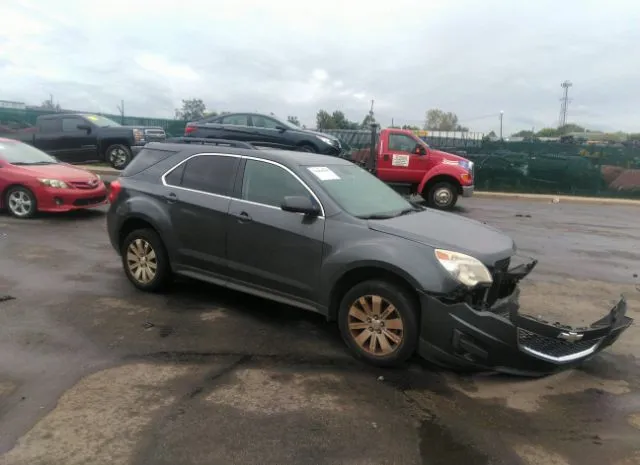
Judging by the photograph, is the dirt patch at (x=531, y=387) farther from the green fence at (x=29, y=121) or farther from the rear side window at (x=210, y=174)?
the green fence at (x=29, y=121)

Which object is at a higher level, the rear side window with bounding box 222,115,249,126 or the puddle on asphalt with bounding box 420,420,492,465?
the rear side window with bounding box 222,115,249,126

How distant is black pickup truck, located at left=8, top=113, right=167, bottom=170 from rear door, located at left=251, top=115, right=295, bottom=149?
14.0 feet

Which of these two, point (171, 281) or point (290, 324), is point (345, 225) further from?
point (171, 281)

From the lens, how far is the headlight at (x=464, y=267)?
3.80 meters

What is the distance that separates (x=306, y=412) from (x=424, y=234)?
1647mm

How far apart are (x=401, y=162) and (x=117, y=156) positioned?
27.9 ft

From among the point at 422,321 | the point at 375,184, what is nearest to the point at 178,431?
the point at 422,321

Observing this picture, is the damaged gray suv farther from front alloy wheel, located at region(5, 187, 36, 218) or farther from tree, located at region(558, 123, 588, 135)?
tree, located at region(558, 123, 588, 135)

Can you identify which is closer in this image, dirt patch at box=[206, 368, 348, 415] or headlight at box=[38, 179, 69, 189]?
dirt patch at box=[206, 368, 348, 415]

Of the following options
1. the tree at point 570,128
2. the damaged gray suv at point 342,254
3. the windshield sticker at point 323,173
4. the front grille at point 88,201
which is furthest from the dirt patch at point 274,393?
the tree at point 570,128

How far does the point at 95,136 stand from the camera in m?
15.7

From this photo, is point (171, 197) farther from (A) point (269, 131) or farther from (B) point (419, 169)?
(B) point (419, 169)

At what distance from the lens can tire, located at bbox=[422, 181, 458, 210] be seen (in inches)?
531

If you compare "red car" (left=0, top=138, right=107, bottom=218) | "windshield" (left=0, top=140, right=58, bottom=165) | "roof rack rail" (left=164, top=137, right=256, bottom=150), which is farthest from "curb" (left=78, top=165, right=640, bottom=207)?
"roof rack rail" (left=164, top=137, right=256, bottom=150)
